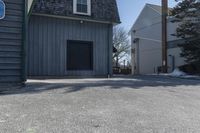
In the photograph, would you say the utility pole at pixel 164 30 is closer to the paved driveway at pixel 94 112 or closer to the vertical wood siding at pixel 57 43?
the vertical wood siding at pixel 57 43

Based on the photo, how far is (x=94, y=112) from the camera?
6203mm

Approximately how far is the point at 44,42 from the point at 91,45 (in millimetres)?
2714

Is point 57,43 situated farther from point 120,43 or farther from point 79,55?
point 120,43

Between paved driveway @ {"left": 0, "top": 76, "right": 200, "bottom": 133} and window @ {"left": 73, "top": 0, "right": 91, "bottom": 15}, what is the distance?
937 cm

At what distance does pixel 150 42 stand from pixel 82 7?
22.0m

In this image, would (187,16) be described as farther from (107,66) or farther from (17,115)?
(17,115)

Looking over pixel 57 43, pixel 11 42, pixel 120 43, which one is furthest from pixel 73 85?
pixel 120 43

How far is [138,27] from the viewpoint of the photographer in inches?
1623

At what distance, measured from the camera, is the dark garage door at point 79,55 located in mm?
17531

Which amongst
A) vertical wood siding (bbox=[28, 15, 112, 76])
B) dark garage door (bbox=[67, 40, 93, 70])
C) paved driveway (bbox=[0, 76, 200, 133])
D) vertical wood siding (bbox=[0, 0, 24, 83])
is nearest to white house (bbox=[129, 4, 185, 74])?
vertical wood siding (bbox=[28, 15, 112, 76])

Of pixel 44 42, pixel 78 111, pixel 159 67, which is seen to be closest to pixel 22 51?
pixel 78 111

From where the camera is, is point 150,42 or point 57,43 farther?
point 150,42

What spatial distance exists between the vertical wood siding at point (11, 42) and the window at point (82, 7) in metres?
7.65

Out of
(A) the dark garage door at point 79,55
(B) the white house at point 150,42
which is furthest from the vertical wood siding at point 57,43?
(B) the white house at point 150,42
